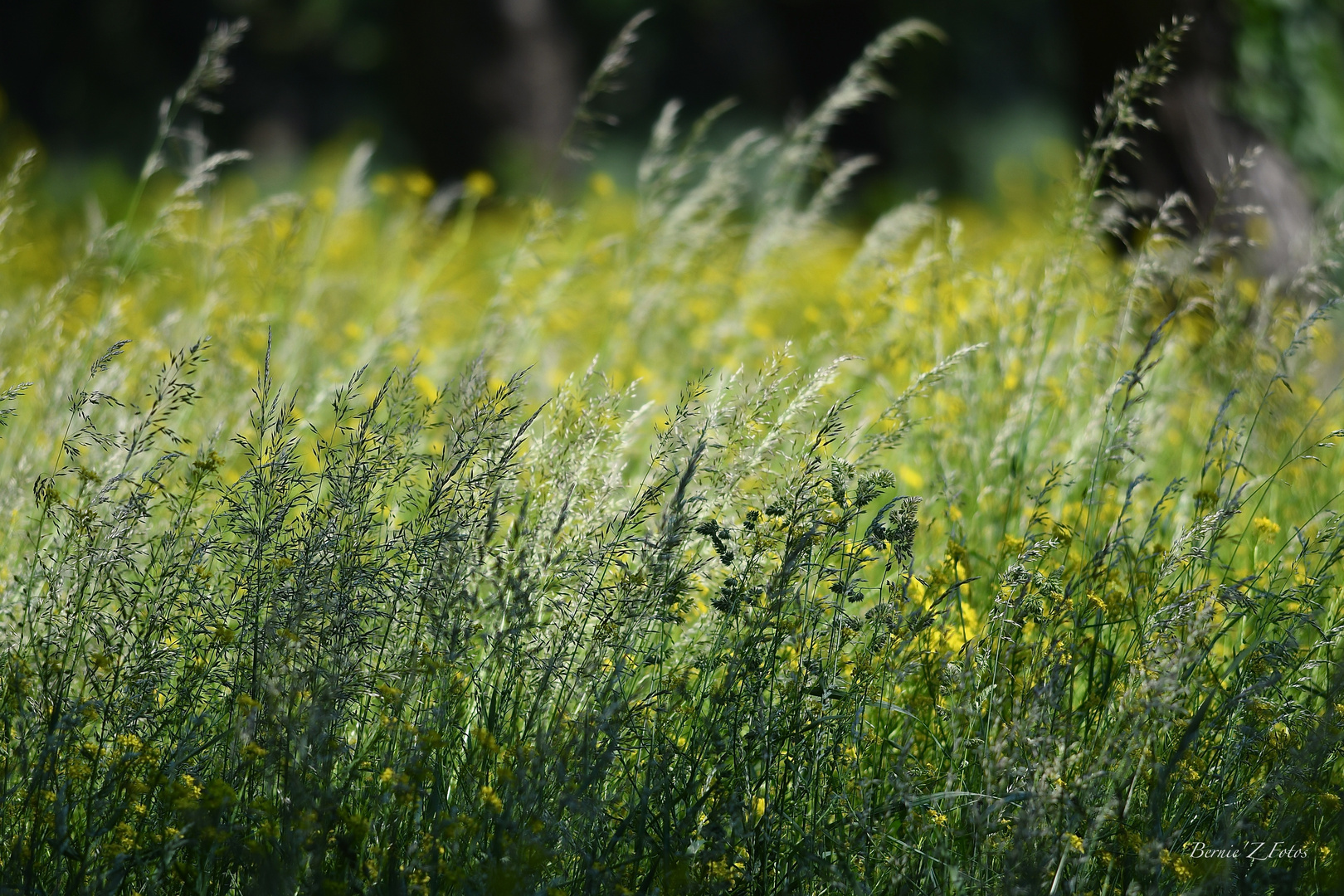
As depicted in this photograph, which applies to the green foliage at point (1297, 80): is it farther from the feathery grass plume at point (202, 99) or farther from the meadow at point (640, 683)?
the feathery grass plume at point (202, 99)

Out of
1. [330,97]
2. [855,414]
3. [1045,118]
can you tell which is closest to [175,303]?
[855,414]

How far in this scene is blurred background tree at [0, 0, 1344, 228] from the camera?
14.8 feet

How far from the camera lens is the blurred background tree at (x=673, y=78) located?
450cm

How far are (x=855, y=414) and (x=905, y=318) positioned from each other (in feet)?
1.40

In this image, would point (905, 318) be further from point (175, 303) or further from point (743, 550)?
point (175, 303)

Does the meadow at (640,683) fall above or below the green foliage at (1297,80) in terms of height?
below

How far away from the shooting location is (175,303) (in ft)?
15.3
